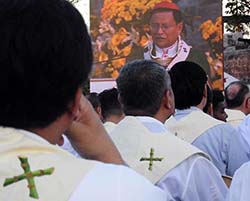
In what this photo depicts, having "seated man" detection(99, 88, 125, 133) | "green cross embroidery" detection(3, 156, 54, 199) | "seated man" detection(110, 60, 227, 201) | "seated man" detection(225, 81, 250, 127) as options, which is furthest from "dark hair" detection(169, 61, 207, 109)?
"green cross embroidery" detection(3, 156, 54, 199)

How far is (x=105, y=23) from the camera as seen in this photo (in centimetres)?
1184

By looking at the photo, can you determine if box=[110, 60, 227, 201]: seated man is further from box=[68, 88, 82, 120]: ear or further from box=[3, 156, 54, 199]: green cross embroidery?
box=[3, 156, 54, 199]: green cross embroidery

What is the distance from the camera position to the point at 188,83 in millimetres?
4004

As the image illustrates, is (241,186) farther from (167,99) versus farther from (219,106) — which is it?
(219,106)

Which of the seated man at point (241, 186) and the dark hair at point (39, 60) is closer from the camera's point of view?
the dark hair at point (39, 60)

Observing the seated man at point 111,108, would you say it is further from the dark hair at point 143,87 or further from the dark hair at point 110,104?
the dark hair at point 143,87

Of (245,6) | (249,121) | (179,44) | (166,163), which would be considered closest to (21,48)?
(166,163)

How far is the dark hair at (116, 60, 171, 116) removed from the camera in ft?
10.0

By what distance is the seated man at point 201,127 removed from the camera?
13.3 ft

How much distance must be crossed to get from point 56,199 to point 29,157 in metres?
0.11

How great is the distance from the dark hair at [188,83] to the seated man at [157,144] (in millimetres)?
859

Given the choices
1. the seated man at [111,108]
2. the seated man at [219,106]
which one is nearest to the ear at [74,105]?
the seated man at [111,108]

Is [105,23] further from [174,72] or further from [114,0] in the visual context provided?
[174,72]

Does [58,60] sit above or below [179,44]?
above
